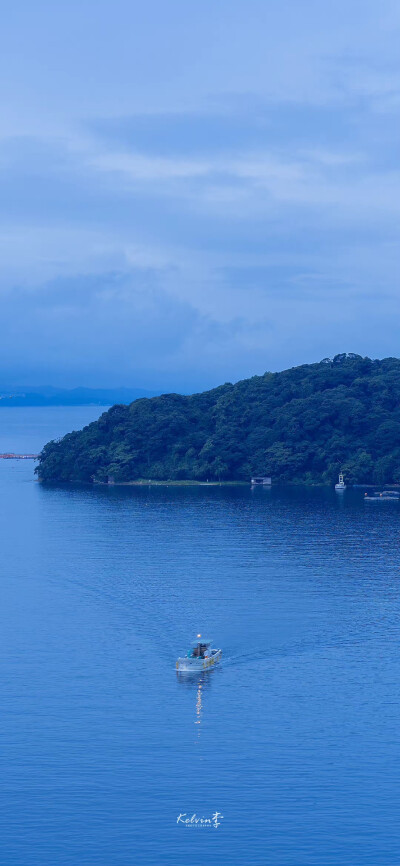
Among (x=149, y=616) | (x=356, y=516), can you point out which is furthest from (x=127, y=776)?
(x=356, y=516)

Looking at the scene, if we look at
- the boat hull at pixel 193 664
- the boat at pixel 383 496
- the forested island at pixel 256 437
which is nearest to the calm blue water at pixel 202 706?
the boat hull at pixel 193 664

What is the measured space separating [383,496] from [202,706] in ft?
322

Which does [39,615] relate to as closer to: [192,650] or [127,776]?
[192,650]

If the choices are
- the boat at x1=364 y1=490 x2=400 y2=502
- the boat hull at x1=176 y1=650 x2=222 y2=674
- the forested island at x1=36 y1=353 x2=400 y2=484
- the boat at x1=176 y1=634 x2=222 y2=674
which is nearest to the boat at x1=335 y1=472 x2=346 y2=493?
the forested island at x1=36 y1=353 x2=400 y2=484

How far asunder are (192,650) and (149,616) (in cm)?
1269

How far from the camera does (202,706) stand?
185 feet

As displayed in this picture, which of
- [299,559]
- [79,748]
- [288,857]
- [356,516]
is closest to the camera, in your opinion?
[288,857]

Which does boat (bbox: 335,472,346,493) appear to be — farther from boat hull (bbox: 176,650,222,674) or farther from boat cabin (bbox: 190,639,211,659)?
boat hull (bbox: 176,650,222,674)

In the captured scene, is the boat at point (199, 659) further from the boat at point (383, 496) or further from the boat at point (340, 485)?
the boat at point (340, 485)

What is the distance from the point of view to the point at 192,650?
2500 inches

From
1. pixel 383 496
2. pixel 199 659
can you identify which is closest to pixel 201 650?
pixel 199 659

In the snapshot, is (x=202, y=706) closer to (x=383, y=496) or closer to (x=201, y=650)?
(x=201, y=650)

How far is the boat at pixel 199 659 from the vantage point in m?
61.7

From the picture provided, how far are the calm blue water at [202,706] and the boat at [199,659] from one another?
92 centimetres
